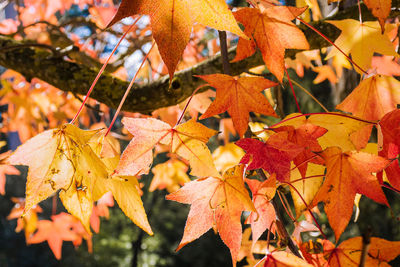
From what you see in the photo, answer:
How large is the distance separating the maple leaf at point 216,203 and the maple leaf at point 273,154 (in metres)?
0.04

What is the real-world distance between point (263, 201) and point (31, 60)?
33.8 inches

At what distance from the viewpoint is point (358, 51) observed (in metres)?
0.66

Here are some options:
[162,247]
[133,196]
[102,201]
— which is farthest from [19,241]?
[133,196]

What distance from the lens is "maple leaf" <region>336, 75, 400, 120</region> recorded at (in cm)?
62

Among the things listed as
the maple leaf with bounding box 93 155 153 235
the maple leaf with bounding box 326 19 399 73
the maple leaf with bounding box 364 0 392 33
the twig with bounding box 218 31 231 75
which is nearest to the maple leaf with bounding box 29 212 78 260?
the maple leaf with bounding box 93 155 153 235

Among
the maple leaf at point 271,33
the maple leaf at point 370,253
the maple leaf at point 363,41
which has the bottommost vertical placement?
the maple leaf at point 370,253

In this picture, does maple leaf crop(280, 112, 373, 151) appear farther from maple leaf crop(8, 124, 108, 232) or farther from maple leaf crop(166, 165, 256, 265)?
maple leaf crop(8, 124, 108, 232)

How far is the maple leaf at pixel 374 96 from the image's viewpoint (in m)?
0.62

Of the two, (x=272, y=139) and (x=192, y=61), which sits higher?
(x=272, y=139)

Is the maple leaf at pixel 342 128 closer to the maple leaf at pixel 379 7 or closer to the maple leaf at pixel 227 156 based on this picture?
the maple leaf at pixel 379 7

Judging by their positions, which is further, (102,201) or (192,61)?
(192,61)

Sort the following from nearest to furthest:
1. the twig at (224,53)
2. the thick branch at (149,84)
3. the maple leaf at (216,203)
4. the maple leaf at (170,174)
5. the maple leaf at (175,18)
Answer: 1. the maple leaf at (175,18)
2. the maple leaf at (216,203)
3. the twig at (224,53)
4. the thick branch at (149,84)
5. the maple leaf at (170,174)

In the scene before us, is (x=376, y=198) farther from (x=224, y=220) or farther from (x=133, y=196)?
(x=133, y=196)

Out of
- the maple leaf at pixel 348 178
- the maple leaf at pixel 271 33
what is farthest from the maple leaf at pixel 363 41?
the maple leaf at pixel 348 178
